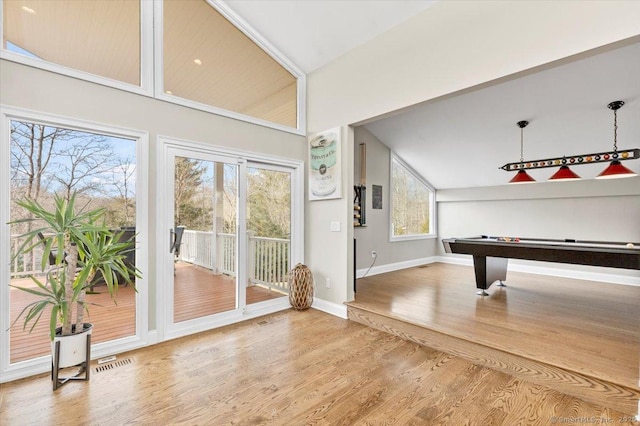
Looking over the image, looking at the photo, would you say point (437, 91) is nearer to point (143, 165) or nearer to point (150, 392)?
point (143, 165)

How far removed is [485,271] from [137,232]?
442cm

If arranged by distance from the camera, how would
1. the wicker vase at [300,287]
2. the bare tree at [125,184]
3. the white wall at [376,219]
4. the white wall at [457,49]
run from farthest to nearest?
the white wall at [376,219], the wicker vase at [300,287], the bare tree at [125,184], the white wall at [457,49]

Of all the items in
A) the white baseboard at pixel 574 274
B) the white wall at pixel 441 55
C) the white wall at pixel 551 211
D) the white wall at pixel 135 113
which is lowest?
the white baseboard at pixel 574 274

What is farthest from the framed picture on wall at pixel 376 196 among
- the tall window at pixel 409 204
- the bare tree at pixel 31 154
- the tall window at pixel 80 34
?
the bare tree at pixel 31 154

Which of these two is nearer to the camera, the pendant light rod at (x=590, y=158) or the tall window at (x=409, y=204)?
the pendant light rod at (x=590, y=158)

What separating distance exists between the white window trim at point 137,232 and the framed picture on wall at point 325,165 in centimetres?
203

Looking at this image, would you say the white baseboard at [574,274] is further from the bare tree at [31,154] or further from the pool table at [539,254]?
the bare tree at [31,154]

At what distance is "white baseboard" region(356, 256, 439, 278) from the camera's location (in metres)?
5.54

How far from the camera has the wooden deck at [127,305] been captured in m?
2.44

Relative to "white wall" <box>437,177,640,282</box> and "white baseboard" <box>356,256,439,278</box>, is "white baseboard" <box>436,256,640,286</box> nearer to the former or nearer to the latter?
"white wall" <box>437,177,640,282</box>

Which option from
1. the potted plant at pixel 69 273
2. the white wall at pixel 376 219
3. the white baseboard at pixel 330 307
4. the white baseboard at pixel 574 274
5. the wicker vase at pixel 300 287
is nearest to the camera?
the potted plant at pixel 69 273

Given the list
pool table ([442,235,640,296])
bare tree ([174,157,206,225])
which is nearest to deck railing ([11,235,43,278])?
bare tree ([174,157,206,225])

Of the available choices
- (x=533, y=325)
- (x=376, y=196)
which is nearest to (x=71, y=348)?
(x=533, y=325)

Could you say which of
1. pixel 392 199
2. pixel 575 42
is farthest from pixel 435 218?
pixel 575 42
